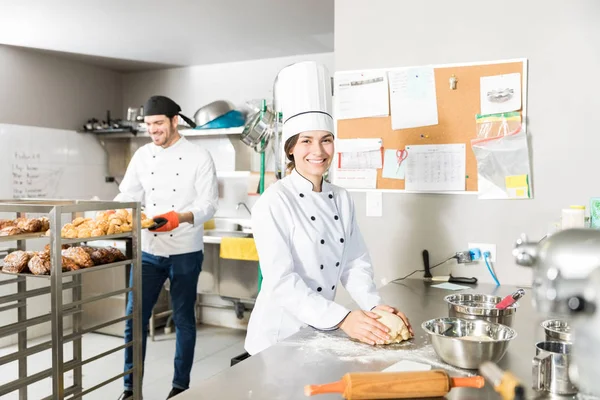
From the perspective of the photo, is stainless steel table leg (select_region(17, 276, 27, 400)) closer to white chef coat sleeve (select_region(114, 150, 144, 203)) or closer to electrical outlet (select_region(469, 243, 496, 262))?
white chef coat sleeve (select_region(114, 150, 144, 203))

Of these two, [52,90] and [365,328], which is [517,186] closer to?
[365,328]

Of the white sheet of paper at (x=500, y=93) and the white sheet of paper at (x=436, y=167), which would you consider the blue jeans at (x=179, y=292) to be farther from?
the white sheet of paper at (x=500, y=93)

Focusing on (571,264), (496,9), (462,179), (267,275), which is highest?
(496,9)

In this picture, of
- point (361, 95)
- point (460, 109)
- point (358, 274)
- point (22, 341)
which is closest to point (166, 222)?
point (22, 341)

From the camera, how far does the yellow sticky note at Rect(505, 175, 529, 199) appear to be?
7.10ft

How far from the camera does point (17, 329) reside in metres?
2.30

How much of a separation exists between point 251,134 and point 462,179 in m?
1.46

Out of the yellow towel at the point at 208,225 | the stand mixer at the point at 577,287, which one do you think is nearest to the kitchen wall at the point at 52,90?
the yellow towel at the point at 208,225

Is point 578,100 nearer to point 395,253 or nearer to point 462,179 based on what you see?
point 462,179

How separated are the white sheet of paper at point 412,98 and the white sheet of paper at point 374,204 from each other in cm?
32

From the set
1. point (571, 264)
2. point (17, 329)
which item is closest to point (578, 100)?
point (571, 264)

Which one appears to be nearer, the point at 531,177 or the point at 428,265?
the point at 531,177

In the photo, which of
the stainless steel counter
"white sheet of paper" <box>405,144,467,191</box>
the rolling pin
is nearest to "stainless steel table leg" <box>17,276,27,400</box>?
the stainless steel counter

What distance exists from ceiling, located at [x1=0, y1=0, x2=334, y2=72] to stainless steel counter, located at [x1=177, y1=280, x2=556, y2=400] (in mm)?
2493
